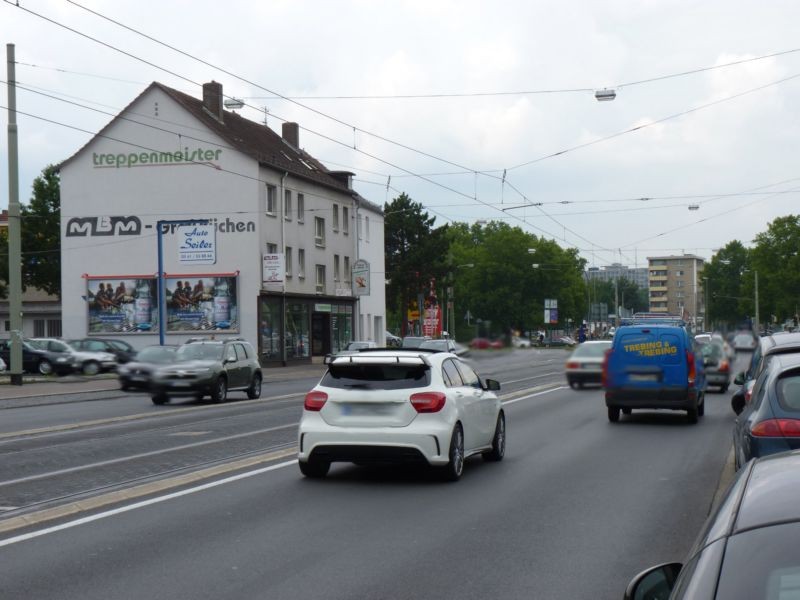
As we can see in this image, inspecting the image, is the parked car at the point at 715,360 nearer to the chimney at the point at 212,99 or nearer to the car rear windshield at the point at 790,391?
the car rear windshield at the point at 790,391

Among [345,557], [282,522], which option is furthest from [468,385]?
[345,557]

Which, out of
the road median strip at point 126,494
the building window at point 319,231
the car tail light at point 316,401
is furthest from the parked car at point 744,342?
the building window at point 319,231

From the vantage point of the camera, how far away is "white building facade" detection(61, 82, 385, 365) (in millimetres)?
55969

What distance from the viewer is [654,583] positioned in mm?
3180

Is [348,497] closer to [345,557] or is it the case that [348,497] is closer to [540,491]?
[540,491]

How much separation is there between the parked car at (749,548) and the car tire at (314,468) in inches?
402

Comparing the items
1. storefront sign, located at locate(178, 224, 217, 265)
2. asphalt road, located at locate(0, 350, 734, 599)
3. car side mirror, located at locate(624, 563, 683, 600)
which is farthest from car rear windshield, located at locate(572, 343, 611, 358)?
storefront sign, located at locate(178, 224, 217, 265)

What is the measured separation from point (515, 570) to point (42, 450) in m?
10.8

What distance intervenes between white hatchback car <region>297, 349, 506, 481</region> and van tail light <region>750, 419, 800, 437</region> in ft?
12.0

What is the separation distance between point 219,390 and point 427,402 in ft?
57.7

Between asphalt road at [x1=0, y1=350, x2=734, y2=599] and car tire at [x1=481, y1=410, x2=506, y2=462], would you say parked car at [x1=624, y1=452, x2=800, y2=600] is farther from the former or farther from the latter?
car tire at [x1=481, y1=410, x2=506, y2=462]

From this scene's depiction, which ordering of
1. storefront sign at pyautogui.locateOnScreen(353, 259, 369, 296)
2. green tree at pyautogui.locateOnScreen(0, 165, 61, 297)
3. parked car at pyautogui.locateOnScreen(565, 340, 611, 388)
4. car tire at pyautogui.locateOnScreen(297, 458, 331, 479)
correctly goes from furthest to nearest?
1. green tree at pyautogui.locateOnScreen(0, 165, 61, 297)
2. storefront sign at pyautogui.locateOnScreen(353, 259, 369, 296)
3. car tire at pyautogui.locateOnScreen(297, 458, 331, 479)
4. parked car at pyautogui.locateOnScreen(565, 340, 611, 388)

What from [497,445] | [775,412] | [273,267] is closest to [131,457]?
[497,445]

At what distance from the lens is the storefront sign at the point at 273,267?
2196 inches
